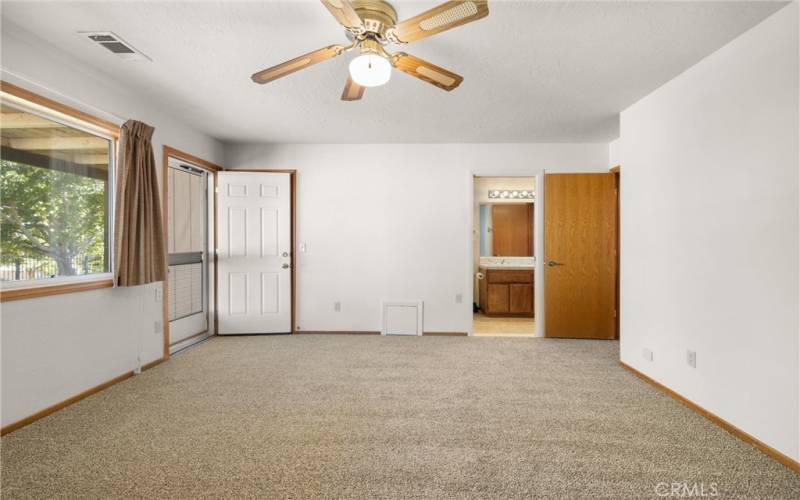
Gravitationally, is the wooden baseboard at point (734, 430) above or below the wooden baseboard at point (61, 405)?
below

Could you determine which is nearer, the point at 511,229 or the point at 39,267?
the point at 39,267

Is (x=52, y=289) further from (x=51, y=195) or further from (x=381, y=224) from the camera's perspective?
(x=381, y=224)

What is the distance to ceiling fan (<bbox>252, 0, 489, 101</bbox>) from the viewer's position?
5.36ft

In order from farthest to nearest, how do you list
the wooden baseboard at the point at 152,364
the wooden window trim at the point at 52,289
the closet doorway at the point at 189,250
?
the closet doorway at the point at 189,250 → the wooden baseboard at the point at 152,364 → the wooden window trim at the point at 52,289

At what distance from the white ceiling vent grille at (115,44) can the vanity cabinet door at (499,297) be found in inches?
200

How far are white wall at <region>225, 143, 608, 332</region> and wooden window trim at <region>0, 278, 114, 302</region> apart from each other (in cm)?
225

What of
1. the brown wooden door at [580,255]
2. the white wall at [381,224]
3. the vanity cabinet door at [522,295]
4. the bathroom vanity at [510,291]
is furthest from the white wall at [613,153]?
the vanity cabinet door at [522,295]

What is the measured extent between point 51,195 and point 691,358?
4.68 m

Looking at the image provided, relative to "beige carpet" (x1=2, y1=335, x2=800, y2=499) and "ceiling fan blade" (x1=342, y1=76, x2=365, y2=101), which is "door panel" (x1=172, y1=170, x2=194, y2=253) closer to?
"beige carpet" (x1=2, y1=335, x2=800, y2=499)

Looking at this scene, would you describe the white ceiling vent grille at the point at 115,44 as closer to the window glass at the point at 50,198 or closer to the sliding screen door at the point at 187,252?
the window glass at the point at 50,198

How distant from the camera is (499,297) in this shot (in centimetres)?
602

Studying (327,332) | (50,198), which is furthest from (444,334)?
(50,198)

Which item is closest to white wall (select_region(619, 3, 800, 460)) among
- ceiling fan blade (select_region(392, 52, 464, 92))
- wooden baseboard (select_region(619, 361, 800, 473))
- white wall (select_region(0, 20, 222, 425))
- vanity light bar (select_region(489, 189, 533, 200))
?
wooden baseboard (select_region(619, 361, 800, 473))

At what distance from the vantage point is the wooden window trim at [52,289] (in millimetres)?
2289
